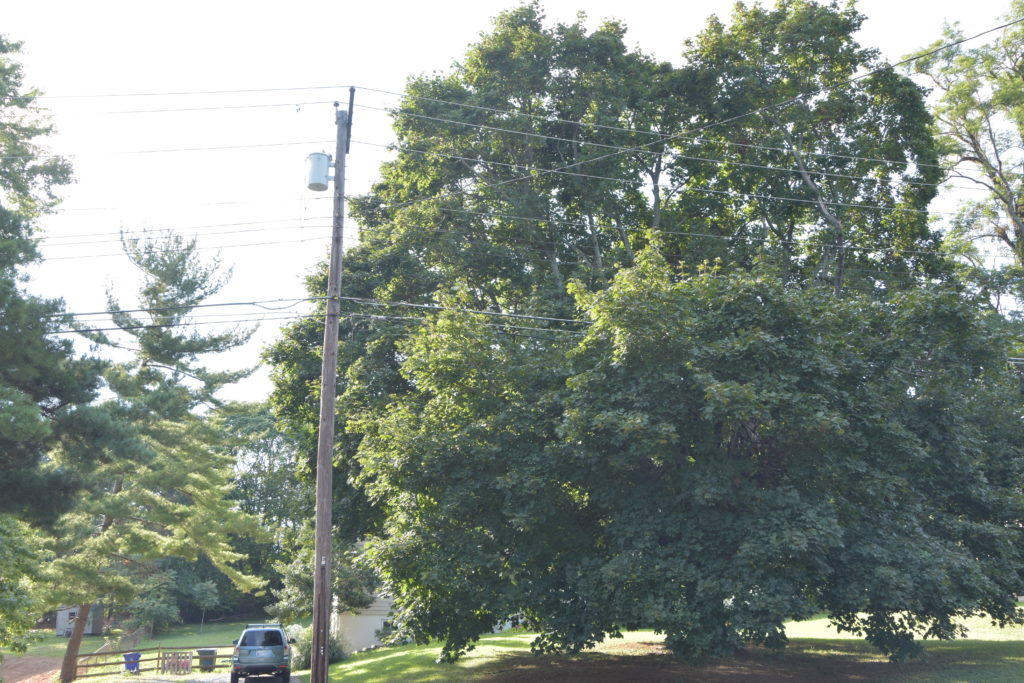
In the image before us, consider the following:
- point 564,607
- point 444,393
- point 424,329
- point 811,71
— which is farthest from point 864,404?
point 811,71

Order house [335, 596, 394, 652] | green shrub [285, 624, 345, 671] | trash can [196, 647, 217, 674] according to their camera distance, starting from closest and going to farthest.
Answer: green shrub [285, 624, 345, 671]
trash can [196, 647, 217, 674]
house [335, 596, 394, 652]

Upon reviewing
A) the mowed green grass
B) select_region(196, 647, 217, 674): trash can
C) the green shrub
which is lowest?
the mowed green grass

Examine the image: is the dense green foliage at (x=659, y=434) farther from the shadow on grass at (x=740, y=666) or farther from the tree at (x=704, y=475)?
the shadow on grass at (x=740, y=666)

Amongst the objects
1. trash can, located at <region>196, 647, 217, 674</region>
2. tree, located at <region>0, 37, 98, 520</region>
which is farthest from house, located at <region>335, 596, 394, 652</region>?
tree, located at <region>0, 37, 98, 520</region>

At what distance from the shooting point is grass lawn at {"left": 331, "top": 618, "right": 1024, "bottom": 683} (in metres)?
18.2

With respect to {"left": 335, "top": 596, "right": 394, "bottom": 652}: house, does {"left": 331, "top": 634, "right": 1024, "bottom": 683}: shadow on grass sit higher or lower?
higher

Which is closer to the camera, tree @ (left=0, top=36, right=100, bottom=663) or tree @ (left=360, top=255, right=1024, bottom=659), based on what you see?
tree @ (left=360, top=255, right=1024, bottom=659)

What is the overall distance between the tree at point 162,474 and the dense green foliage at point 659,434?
7082mm

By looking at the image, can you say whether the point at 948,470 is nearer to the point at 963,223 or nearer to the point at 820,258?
the point at 820,258

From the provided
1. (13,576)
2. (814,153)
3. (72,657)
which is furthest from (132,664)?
(814,153)

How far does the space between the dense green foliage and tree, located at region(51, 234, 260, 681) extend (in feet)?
23.2

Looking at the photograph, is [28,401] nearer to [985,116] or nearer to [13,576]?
[13,576]

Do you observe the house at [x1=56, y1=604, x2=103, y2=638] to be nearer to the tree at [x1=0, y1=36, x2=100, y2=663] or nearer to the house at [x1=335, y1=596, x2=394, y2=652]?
the house at [x1=335, y1=596, x2=394, y2=652]

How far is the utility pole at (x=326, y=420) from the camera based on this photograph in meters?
15.1
